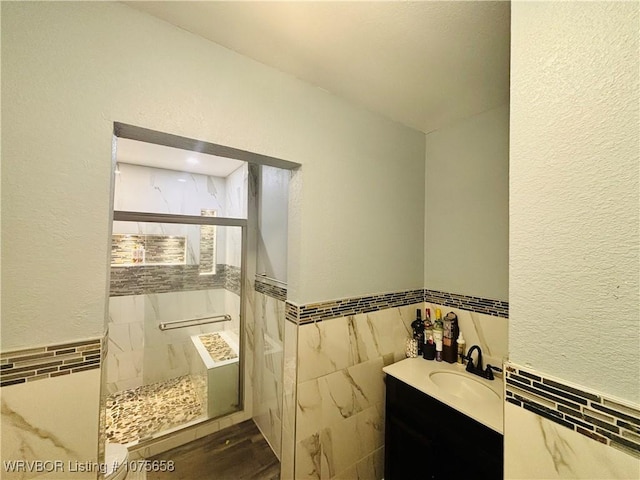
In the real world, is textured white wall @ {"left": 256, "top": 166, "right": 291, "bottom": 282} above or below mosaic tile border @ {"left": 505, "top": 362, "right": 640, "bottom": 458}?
above

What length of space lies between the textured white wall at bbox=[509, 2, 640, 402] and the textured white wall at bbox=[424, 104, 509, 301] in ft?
2.74

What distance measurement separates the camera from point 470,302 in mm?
1397

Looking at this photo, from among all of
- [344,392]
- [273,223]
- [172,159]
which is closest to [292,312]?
[344,392]

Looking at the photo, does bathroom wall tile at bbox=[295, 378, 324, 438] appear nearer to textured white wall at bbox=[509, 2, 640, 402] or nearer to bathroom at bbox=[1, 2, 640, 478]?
bathroom at bbox=[1, 2, 640, 478]

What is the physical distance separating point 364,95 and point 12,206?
139cm

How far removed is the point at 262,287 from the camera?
1.83m

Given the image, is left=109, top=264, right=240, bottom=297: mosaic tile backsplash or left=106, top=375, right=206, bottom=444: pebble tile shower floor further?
left=109, top=264, right=240, bottom=297: mosaic tile backsplash

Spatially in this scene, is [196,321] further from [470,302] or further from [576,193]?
[576,193]

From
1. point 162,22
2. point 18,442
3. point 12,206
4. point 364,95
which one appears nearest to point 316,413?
point 18,442

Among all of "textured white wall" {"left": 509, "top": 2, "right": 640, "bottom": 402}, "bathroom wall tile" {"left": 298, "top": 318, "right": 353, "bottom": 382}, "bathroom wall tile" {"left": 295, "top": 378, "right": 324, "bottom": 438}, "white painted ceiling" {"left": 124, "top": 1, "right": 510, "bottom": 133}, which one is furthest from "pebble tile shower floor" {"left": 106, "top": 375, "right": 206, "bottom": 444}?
"white painted ceiling" {"left": 124, "top": 1, "right": 510, "bottom": 133}

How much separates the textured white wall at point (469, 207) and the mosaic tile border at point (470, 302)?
0.03 meters

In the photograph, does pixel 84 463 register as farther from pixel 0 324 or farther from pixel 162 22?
pixel 162 22

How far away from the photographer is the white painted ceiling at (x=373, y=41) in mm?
783

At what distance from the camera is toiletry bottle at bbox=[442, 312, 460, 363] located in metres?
1.40
